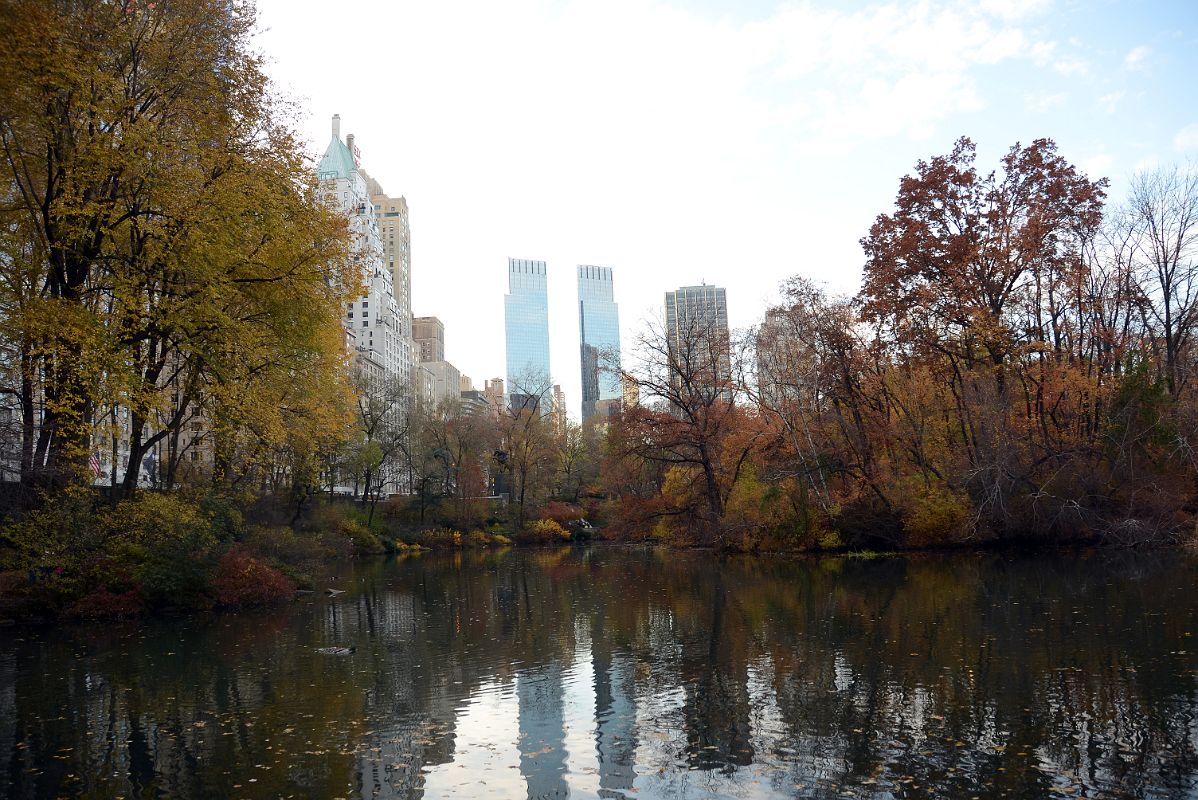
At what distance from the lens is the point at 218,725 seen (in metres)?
9.60

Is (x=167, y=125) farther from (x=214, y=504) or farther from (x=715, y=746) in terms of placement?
(x=715, y=746)

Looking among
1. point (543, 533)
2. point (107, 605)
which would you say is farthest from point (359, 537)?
point (107, 605)

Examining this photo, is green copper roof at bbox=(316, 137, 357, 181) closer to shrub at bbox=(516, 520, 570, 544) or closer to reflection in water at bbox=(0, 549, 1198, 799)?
shrub at bbox=(516, 520, 570, 544)

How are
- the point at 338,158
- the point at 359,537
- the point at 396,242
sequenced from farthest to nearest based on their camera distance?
1. the point at 396,242
2. the point at 338,158
3. the point at 359,537

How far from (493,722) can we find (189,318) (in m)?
13.7

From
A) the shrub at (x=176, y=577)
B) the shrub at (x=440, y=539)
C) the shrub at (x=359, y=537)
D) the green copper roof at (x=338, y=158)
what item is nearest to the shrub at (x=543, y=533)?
the shrub at (x=440, y=539)

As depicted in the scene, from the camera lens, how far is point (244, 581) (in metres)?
22.4

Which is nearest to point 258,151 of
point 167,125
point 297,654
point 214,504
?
point 167,125

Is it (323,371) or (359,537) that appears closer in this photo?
(323,371)

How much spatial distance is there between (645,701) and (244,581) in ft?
53.2

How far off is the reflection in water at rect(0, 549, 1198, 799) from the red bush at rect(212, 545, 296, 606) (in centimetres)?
292

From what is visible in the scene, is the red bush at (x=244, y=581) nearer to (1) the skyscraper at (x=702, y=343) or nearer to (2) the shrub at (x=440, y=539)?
(1) the skyscraper at (x=702, y=343)

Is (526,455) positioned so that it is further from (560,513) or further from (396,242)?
(396,242)

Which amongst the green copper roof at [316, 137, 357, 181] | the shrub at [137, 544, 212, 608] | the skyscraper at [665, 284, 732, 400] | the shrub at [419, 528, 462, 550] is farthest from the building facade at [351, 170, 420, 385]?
the shrub at [137, 544, 212, 608]
